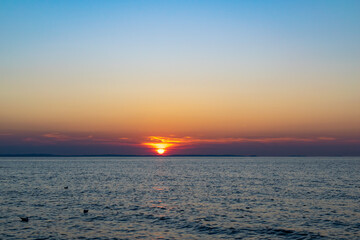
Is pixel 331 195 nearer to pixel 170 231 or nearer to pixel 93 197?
pixel 170 231

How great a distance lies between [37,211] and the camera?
46.8 meters

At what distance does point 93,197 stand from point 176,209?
1970 centimetres

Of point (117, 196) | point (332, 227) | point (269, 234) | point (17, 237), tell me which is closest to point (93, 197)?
point (117, 196)

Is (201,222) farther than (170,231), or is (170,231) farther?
(201,222)

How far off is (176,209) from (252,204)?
41.0 feet

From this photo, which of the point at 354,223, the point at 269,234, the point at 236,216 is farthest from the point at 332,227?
the point at 236,216

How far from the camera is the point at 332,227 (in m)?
38.0

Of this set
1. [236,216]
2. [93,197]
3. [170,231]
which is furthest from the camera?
[93,197]

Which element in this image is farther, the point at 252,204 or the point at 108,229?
the point at 252,204

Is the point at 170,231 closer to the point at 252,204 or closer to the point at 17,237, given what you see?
Result: the point at 17,237

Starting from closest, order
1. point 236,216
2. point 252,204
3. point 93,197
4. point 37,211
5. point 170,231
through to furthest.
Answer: point 170,231
point 236,216
point 37,211
point 252,204
point 93,197

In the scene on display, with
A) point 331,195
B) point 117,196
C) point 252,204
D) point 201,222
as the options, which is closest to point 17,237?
point 201,222

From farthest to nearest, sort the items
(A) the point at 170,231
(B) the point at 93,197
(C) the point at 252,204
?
(B) the point at 93,197, (C) the point at 252,204, (A) the point at 170,231

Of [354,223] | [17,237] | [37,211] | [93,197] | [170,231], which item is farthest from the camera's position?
[93,197]
